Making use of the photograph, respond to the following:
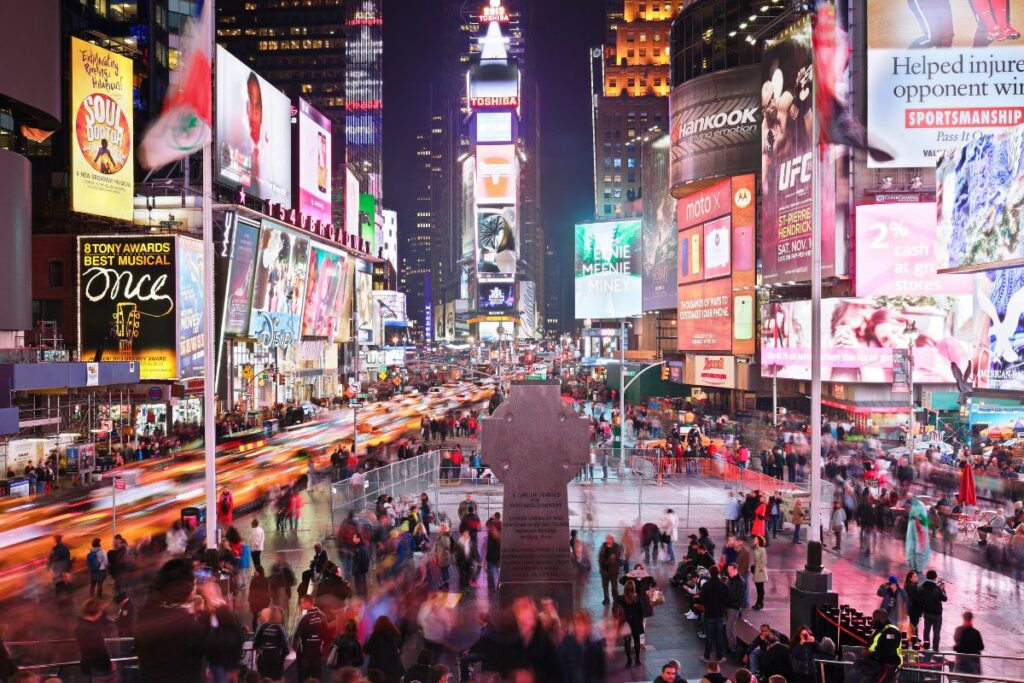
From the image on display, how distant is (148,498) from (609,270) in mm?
68040

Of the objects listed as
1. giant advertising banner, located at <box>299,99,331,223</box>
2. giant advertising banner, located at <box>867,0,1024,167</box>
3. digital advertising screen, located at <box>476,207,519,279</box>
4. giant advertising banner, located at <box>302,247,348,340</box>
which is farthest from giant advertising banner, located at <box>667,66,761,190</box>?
digital advertising screen, located at <box>476,207,519,279</box>

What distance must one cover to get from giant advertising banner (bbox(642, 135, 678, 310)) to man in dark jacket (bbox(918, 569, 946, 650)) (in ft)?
209

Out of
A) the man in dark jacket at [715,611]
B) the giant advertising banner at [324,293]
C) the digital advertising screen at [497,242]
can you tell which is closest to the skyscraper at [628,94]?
the digital advertising screen at [497,242]

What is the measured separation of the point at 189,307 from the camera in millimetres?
45094

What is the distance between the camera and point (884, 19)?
46188mm

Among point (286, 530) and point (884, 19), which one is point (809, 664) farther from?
point (884, 19)

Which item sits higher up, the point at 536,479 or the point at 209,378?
the point at 209,378

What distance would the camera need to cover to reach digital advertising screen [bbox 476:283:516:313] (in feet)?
422

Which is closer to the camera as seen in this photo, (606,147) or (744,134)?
(744,134)

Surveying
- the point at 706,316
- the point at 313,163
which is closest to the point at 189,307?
the point at 313,163

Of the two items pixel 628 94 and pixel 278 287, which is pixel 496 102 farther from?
pixel 278 287

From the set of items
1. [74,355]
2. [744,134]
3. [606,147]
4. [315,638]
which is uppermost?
[606,147]

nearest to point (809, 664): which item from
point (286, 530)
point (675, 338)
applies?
point (286, 530)

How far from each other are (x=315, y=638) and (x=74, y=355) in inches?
1552
